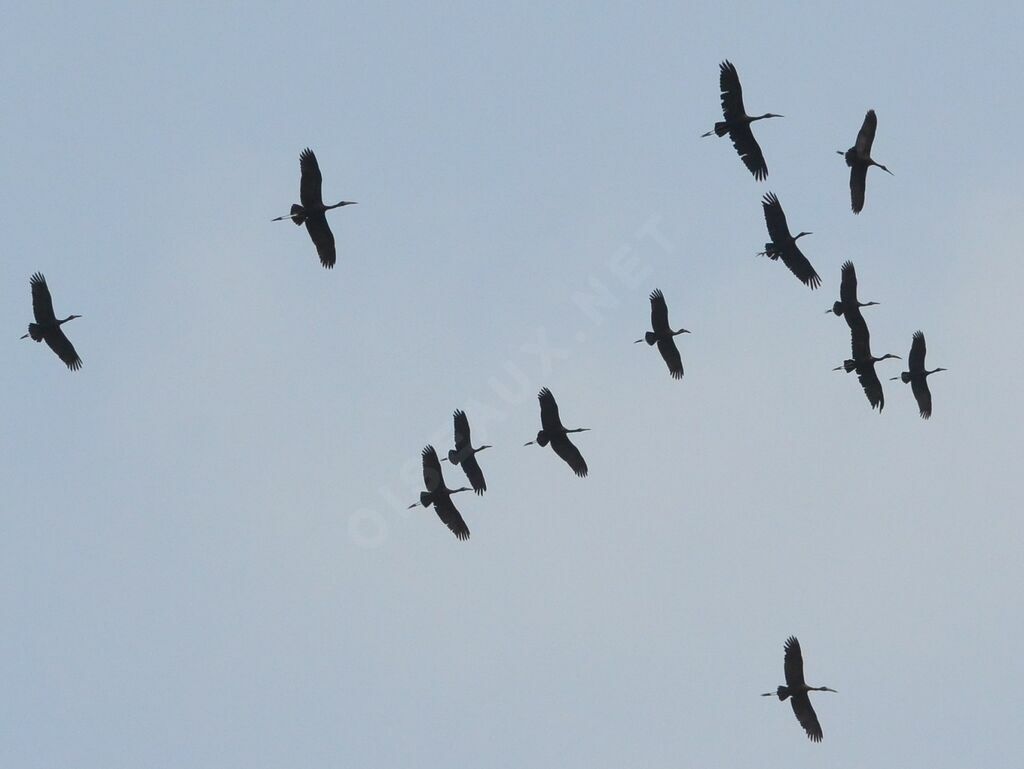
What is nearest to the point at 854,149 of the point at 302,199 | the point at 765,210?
the point at 765,210

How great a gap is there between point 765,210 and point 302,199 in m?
9.60

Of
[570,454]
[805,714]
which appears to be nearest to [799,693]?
[805,714]

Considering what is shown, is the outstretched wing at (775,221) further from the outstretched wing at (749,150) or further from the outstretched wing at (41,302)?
the outstretched wing at (41,302)

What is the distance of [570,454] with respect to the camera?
148 ft

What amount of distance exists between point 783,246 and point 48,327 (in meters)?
15.6

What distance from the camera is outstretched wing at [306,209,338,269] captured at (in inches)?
1670

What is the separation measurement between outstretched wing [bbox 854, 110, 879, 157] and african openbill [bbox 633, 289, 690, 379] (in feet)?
17.8

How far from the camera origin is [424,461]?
42.9 metres

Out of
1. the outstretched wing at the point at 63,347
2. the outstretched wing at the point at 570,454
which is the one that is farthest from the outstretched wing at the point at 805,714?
the outstretched wing at the point at 63,347

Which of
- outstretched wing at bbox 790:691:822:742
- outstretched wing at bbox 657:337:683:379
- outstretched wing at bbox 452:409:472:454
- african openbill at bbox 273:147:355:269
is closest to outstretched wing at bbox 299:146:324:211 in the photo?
african openbill at bbox 273:147:355:269

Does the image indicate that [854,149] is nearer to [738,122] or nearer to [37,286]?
[738,122]

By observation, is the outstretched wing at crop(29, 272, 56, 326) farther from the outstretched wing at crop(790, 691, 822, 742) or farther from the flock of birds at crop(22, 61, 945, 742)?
the outstretched wing at crop(790, 691, 822, 742)

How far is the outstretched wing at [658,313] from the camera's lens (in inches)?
1839

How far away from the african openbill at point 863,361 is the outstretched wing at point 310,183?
38.9ft
